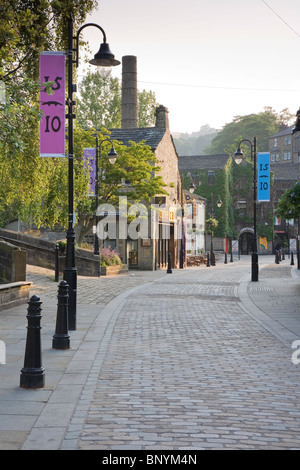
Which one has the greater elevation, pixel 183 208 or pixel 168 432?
pixel 183 208

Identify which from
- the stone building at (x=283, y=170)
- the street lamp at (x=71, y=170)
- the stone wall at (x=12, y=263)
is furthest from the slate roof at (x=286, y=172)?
the street lamp at (x=71, y=170)

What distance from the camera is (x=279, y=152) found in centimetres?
9512

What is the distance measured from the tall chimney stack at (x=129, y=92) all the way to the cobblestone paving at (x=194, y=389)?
35523 millimetres

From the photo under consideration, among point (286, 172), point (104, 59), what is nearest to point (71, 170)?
point (104, 59)

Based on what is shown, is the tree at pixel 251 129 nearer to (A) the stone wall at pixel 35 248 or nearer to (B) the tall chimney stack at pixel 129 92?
(B) the tall chimney stack at pixel 129 92

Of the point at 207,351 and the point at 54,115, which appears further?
the point at 54,115

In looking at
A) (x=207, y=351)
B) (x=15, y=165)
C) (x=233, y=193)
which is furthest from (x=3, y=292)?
(x=233, y=193)

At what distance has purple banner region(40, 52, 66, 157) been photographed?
11.2 meters

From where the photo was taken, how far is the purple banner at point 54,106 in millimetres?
11180

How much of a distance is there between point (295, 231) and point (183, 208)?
35.0 meters

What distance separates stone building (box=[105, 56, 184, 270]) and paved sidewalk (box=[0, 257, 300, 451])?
2080cm

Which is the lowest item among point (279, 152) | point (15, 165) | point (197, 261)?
point (197, 261)
